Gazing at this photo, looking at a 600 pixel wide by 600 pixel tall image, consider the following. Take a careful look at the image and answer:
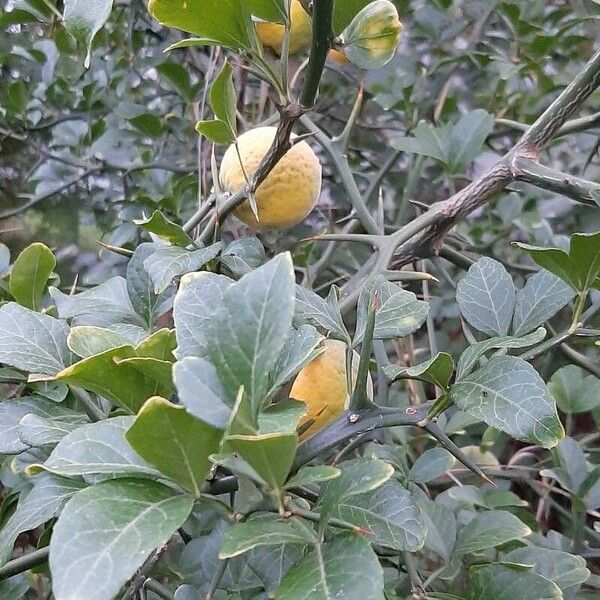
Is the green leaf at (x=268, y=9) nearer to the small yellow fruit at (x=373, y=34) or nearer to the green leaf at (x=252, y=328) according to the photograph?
the small yellow fruit at (x=373, y=34)

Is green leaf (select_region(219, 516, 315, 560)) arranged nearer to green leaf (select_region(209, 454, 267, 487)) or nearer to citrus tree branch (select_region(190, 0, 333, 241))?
green leaf (select_region(209, 454, 267, 487))

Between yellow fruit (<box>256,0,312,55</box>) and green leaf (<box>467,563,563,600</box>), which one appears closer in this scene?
green leaf (<box>467,563,563,600</box>)

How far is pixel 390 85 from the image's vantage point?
1147 mm

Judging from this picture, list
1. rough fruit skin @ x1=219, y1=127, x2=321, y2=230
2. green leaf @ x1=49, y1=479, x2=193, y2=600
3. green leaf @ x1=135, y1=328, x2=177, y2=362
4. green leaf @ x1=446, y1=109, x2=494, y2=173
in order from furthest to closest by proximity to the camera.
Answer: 1. green leaf @ x1=446, y1=109, x2=494, y2=173
2. rough fruit skin @ x1=219, y1=127, x2=321, y2=230
3. green leaf @ x1=135, y1=328, x2=177, y2=362
4. green leaf @ x1=49, y1=479, x2=193, y2=600

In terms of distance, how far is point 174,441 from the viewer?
29 cm

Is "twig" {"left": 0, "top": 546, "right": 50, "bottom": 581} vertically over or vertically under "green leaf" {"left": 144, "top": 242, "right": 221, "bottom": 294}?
under

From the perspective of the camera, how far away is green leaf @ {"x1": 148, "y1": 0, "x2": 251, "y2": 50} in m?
0.36

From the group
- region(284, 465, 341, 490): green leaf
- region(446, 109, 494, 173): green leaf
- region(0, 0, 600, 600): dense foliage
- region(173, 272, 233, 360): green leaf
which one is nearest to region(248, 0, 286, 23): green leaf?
region(0, 0, 600, 600): dense foliage

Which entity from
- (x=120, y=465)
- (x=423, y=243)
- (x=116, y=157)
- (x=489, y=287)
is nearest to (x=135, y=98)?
(x=116, y=157)

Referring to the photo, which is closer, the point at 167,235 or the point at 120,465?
the point at 120,465

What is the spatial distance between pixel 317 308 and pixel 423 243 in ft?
0.75

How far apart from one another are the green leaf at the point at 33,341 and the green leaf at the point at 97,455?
0.34 ft

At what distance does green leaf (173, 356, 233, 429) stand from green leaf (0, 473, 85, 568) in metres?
0.17

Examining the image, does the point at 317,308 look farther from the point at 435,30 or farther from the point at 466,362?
the point at 435,30
